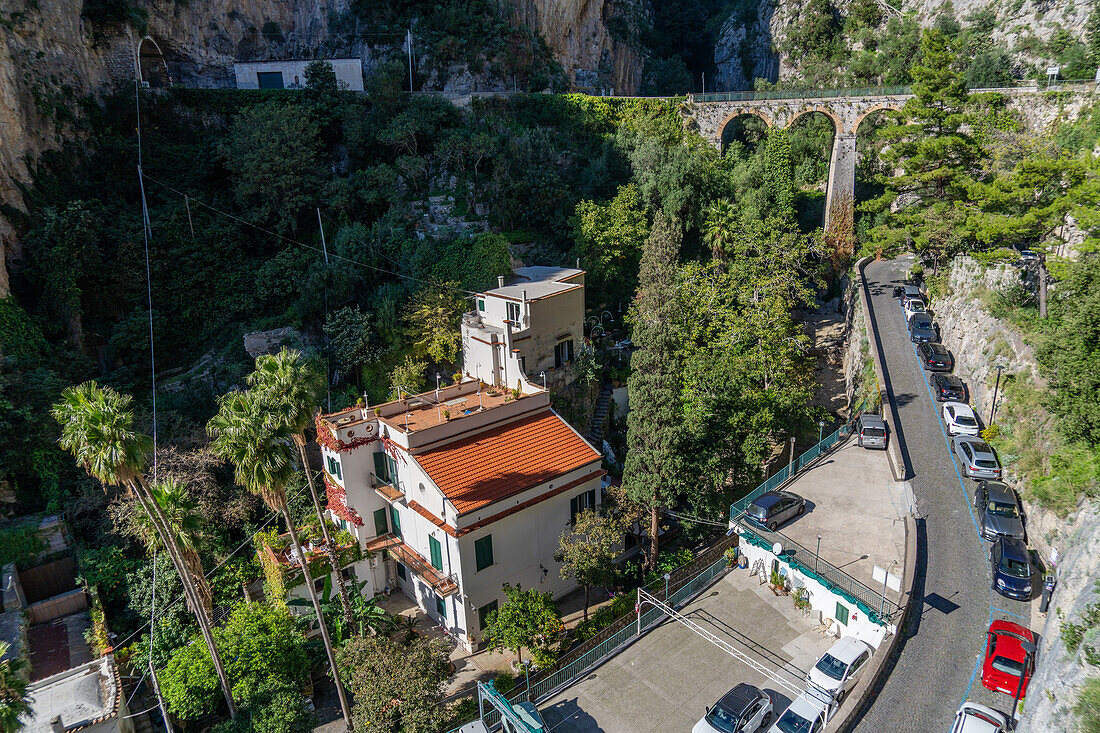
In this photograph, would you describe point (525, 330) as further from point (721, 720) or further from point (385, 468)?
point (721, 720)

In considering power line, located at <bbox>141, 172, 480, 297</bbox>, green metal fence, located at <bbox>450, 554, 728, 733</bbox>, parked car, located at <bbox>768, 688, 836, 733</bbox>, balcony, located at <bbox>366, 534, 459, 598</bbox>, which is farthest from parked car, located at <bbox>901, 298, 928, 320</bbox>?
balcony, located at <bbox>366, 534, 459, 598</bbox>

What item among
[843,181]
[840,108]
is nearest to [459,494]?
[843,181]

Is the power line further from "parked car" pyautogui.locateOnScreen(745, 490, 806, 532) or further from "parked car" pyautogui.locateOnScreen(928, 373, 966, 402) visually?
"parked car" pyautogui.locateOnScreen(928, 373, 966, 402)

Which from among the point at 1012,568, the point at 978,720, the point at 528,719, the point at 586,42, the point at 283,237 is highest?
the point at 586,42

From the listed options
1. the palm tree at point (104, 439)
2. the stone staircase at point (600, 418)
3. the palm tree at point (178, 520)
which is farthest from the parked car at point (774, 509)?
the palm tree at point (104, 439)

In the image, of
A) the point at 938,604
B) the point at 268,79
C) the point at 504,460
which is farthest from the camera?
the point at 268,79

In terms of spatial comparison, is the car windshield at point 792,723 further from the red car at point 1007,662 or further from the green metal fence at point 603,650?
the green metal fence at point 603,650
